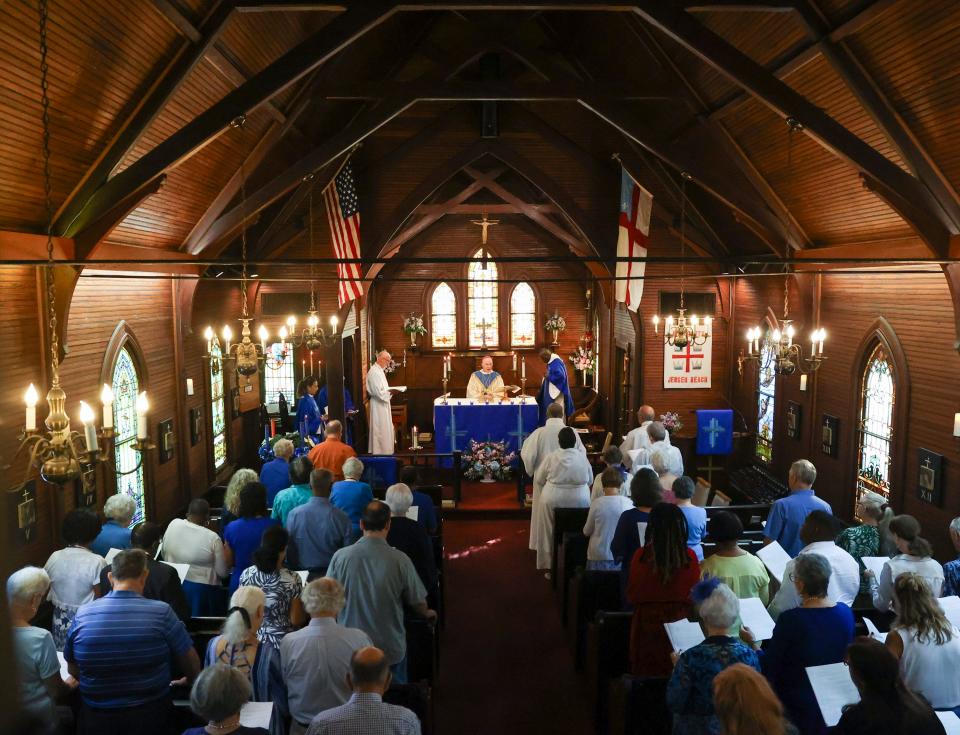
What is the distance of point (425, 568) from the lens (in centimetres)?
670

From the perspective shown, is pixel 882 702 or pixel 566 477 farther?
pixel 566 477

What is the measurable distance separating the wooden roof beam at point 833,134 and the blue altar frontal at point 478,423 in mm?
8483

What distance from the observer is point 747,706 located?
3062 millimetres

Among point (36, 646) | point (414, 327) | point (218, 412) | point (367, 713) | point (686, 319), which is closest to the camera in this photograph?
point (367, 713)

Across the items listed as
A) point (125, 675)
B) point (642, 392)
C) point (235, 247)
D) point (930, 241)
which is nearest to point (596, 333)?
point (642, 392)

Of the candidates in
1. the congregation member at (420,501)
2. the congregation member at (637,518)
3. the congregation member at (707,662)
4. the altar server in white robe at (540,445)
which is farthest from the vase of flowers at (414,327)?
the congregation member at (707,662)

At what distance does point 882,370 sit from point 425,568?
7153 millimetres

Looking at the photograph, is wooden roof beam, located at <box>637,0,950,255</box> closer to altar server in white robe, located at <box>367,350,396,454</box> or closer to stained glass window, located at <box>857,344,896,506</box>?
stained glass window, located at <box>857,344,896,506</box>

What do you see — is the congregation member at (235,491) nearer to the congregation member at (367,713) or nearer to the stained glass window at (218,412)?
the congregation member at (367,713)

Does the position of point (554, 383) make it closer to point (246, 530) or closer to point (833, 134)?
point (833, 134)

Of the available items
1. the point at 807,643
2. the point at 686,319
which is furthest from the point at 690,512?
the point at 686,319

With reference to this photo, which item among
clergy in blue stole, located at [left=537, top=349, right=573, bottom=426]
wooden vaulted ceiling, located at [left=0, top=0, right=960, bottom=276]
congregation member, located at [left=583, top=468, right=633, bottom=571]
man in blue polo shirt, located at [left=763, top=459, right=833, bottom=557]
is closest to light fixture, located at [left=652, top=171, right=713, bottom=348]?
wooden vaulted ceiling, located at [left=0, top=0, right=960, bottom=276]

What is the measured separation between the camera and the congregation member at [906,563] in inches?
212

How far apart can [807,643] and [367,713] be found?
239 centimetres
